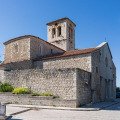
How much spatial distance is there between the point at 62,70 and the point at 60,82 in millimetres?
1207

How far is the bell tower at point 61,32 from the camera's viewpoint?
39.1m

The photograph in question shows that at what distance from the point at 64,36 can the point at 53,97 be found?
66.2 ft

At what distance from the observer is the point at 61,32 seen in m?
39.6

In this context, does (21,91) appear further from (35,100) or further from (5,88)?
(5,88)

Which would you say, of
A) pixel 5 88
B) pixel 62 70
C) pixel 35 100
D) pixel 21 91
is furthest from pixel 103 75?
pixel 5 88

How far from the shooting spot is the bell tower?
39.1 m

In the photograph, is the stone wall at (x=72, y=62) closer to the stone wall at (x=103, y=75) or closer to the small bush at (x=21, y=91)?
the stone wall at (x=103, y=75)

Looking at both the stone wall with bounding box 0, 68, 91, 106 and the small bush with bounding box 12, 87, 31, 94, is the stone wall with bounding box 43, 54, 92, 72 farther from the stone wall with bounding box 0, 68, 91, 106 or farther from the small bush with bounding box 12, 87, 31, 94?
the small bush with bounding box 12, 87, 31, 94

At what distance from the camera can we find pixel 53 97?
20750 millimetres

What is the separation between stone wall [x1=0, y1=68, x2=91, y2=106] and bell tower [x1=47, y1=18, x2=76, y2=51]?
649 inches

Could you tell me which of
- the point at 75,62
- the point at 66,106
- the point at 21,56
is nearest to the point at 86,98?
the point at 66,106

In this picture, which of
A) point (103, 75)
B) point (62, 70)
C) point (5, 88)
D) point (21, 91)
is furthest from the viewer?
point (103, 75)

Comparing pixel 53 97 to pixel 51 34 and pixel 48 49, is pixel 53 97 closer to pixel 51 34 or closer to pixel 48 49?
pixel 48 49

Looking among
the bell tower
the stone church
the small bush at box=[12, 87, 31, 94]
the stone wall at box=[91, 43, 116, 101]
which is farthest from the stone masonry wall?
the bell tower
